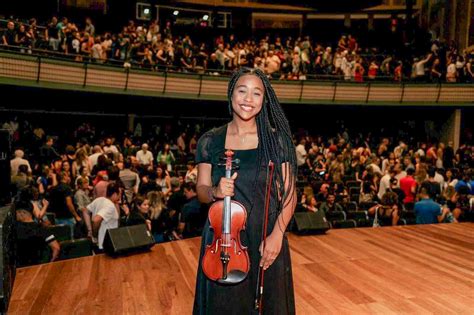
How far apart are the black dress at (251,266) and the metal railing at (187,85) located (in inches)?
424

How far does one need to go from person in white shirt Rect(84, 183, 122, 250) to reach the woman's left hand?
3604 mm

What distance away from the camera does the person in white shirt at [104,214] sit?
560 centimetres

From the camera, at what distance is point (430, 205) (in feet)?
24.4

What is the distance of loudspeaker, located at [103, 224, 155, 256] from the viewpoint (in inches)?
210

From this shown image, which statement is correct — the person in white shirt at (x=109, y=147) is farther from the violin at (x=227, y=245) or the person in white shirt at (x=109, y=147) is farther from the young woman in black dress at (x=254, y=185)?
the violin at (x=227, y=245)

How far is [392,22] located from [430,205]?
61.4ft

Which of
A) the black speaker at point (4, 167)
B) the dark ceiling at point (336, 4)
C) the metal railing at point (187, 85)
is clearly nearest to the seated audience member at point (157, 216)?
the black speaker at point (4, 167)

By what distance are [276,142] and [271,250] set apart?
56 centimetres

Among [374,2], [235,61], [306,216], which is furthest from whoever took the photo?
[374,2]

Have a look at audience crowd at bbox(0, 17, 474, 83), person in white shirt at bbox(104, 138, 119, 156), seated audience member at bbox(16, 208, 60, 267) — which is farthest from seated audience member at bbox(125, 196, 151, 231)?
audience crowd at bbox(0, 17, 474, 83)

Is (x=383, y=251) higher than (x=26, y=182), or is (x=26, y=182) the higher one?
(x=26, y=182)

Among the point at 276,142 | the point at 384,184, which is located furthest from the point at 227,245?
the point at 384,184

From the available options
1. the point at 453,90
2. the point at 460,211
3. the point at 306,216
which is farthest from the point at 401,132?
the point at 306,216

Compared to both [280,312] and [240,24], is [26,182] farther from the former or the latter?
[240,24]
